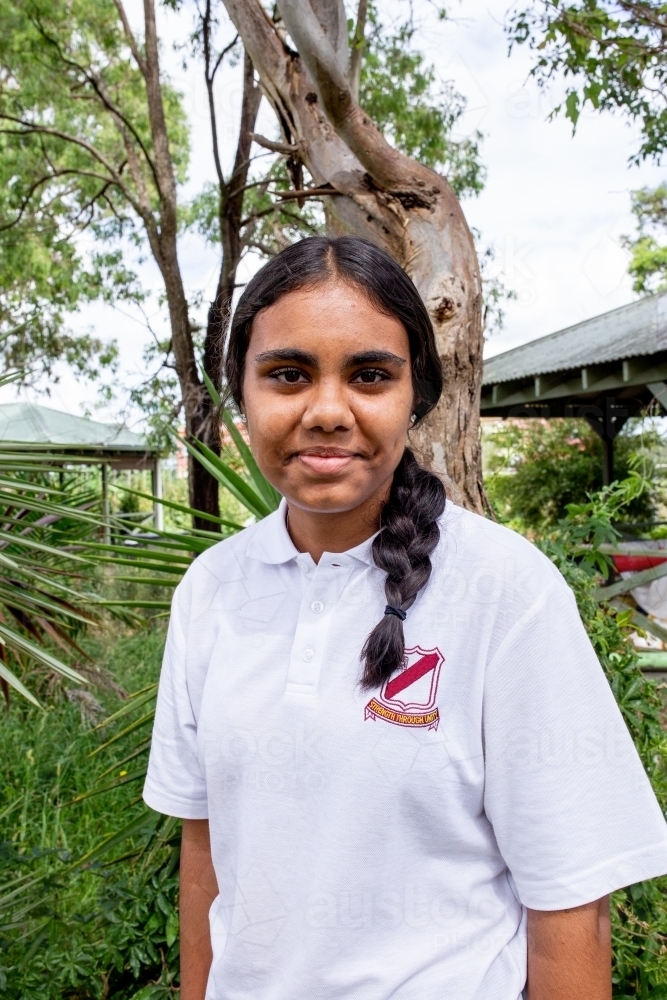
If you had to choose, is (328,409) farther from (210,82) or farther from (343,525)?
(210,82)

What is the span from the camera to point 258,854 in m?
1.10

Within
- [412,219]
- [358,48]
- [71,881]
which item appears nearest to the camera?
[412,219]

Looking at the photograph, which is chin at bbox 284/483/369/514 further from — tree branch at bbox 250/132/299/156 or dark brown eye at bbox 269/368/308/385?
tree branch at bbox 250/132/299/156

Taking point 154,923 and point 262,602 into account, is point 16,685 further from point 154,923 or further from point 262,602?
point 262,602

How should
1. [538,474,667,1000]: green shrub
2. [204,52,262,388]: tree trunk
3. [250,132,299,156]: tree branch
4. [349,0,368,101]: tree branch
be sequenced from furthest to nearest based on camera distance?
[204,52,262,388]: tree trunk < [349,0,368,101]: tree branch < [250,132,299,156]: tree branch < [538,474,667,1000]: green shrub

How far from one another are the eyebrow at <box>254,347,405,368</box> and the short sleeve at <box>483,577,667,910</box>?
0.36 metres

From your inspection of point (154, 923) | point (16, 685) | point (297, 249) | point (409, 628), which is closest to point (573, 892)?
point (409, 628)

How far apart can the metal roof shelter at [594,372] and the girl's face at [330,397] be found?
6.48m

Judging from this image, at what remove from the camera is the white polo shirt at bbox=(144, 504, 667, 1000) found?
3.21 ft

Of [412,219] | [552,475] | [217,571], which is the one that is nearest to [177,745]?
[217,571]

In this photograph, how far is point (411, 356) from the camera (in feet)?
3.99

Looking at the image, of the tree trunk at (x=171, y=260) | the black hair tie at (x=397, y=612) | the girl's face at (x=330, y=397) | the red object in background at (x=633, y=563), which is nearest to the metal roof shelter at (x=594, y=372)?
the red object in background at (x=633, y=563)

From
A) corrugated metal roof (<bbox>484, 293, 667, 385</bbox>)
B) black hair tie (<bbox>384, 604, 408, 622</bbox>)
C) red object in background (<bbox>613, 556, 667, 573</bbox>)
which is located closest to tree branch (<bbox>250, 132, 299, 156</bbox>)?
black hair tie (<bbox>384, 604, 408, 622</bbox>)

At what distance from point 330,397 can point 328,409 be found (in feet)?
0.07
